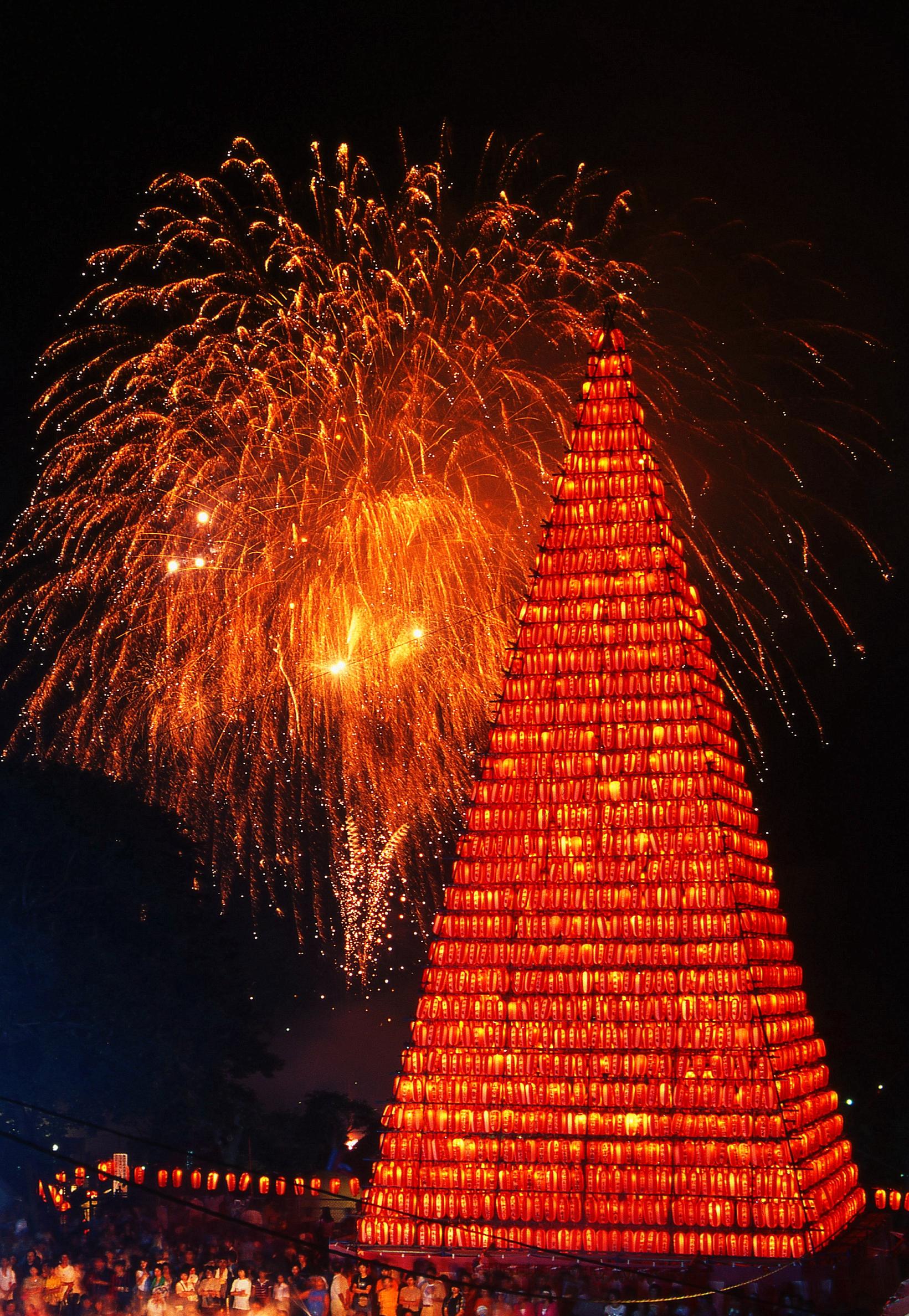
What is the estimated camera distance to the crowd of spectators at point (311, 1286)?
17.8 metres

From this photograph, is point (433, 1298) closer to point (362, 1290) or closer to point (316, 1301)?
point (362, 1290)

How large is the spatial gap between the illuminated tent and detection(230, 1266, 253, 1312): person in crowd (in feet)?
10.3

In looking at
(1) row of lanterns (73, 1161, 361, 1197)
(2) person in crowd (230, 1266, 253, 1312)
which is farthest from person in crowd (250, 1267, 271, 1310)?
(1) row of lanterns (73, 1161, 361, 1197)

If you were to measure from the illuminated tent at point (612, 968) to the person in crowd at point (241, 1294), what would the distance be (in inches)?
124

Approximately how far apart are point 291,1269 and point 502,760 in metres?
7.68

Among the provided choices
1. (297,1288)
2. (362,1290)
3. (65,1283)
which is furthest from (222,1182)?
(297,1288)

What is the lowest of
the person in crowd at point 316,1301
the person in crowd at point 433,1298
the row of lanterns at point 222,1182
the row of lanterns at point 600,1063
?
the person in crowd at point 316,1301

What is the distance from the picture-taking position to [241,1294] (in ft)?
59.3

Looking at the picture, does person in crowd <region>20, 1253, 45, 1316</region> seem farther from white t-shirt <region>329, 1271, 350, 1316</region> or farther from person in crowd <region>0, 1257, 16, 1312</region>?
white t-shirt <region>329, 1271, 350, 1316</region>

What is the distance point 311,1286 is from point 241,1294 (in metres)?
0.87

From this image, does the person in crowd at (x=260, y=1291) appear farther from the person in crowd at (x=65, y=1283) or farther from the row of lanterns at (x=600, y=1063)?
the row of lanterns at (x=600, y=1063)

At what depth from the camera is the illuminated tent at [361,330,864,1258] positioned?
2097 cm

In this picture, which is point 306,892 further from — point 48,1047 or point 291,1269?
point 291,1269

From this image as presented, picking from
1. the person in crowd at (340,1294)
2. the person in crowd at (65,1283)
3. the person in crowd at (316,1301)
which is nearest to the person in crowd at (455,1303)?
the person in crowd at (340,1294)
